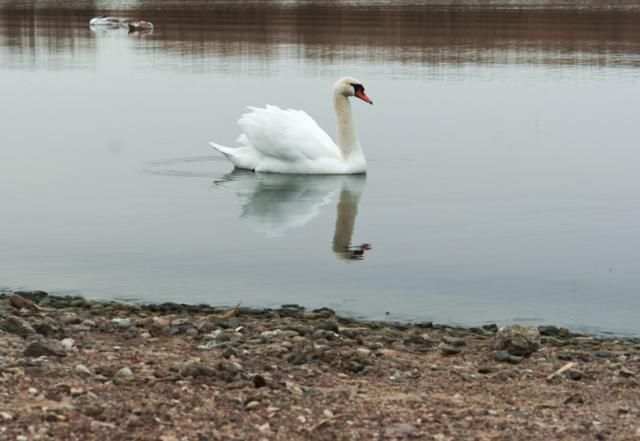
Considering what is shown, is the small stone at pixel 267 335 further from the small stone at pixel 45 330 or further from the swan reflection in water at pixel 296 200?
the swan reflection in water at pixel 296 200

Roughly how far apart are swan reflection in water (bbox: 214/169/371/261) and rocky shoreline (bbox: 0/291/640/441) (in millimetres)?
3379

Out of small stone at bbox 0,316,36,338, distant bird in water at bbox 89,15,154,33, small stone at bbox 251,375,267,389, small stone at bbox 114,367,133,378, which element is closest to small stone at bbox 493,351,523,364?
small stone at bbox 251,375,267,389

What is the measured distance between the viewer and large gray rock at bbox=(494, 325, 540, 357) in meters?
9.24

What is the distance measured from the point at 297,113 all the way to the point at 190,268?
6.30 meters

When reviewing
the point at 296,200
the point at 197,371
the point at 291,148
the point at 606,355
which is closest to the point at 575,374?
the point at 606,355

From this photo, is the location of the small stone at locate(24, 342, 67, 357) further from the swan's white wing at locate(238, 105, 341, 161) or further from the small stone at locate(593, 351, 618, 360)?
Answer: the swan's white wing at locate(238, 105, 341, 161)

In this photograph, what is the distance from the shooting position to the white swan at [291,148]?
18.1 m

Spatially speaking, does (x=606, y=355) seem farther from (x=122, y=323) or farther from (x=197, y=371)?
(x=122, y=323)

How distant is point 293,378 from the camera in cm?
829

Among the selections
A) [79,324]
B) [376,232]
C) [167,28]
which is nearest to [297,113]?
[376,232]

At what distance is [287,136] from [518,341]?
30.3 feet

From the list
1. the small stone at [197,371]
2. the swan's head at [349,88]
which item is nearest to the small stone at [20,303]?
the small stone at [197,371]

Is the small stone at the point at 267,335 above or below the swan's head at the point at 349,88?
below

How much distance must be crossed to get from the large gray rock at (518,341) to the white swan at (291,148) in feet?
29.1
